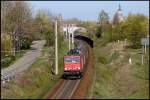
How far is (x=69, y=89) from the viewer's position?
3991 centimetres

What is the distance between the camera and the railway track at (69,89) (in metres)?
35.3

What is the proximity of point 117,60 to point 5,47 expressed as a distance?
20.3 m

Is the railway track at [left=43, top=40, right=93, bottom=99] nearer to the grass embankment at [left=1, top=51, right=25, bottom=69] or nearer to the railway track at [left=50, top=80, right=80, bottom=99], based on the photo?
the railway track at [left=50, top=80, right=80, bottom=99]

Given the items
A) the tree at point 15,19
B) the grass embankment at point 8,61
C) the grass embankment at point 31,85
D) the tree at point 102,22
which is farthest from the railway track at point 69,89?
the tree at point 102,22

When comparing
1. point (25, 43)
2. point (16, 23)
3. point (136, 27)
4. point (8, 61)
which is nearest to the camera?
point (8, 61)

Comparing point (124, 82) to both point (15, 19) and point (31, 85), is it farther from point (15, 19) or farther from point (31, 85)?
point (15, 19)

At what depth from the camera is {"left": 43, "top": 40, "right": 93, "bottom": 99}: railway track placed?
116 feet

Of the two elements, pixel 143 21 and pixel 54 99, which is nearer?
pixel 54 99

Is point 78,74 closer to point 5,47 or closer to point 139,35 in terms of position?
point 5,47

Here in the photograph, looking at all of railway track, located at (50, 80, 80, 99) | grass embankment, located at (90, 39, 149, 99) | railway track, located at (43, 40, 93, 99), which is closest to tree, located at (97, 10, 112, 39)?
grass embankment, located at (90, 39, 149, 99)

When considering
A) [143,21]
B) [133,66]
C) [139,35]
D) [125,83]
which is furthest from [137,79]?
[143,21]

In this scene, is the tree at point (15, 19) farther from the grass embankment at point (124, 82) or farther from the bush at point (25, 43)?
the grass embankment at point (124, 82)

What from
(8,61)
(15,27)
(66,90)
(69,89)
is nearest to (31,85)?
(69,89)

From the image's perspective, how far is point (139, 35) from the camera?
90.0 m
